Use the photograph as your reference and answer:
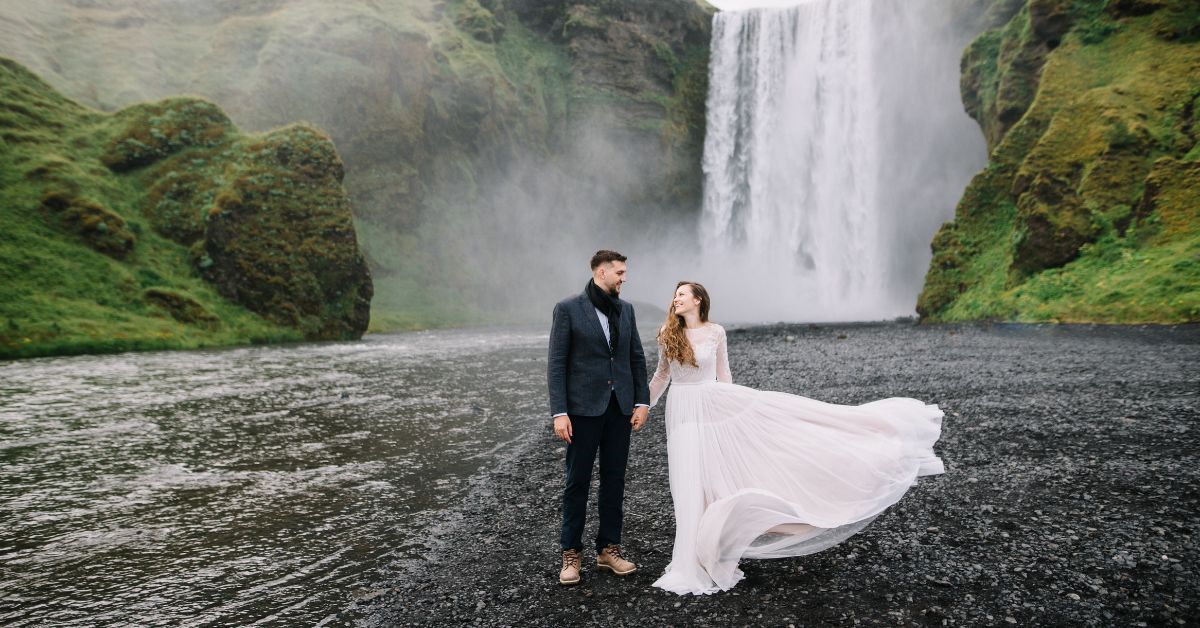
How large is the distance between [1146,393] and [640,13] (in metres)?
79.0

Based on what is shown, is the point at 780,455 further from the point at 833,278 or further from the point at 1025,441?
the point at 833,278

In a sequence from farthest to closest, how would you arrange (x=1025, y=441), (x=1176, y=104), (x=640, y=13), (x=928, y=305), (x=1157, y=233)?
(x=640, y=13) < (x=928, y=305) < (x=1176, y=104) < (x=1157, y=233) < (x=1025, y=441)

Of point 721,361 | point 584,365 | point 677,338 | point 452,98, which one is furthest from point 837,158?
point 584,365

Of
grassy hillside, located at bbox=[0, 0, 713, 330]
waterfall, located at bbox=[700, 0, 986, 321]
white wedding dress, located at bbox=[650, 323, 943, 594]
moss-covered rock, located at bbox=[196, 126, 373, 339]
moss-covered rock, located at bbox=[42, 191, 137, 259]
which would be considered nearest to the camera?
white wedding dress, located at bbox=[650, 323, 943, 594]

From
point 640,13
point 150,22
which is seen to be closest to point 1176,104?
point 640,13

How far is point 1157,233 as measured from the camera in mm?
22500

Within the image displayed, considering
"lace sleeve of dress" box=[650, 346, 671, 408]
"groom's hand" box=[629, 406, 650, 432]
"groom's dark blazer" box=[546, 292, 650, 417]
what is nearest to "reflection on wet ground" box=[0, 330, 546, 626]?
"groom's dark blazer" box=[546, 292, 650, 417]

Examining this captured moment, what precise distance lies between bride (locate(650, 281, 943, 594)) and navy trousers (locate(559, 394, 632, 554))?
0.53 m

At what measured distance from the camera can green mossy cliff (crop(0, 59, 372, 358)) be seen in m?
30.0

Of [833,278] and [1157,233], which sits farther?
[833,278]

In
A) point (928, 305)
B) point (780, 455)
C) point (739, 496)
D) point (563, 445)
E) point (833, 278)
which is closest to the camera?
point (739, 496)

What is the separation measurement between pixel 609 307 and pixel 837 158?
59.3 metres

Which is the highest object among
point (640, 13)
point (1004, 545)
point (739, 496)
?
point (640, 13)

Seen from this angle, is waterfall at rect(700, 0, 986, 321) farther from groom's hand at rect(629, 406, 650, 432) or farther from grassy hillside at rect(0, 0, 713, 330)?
groom's hand at rect(629, 406, 650, 432)
